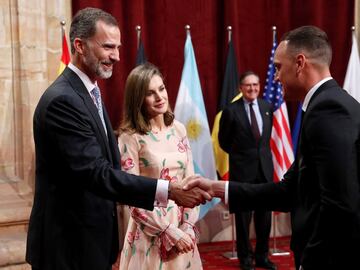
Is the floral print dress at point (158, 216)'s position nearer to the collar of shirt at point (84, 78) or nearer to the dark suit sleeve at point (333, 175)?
the collar of shirt at point (84, 78)

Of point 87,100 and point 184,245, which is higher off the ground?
point 87,100

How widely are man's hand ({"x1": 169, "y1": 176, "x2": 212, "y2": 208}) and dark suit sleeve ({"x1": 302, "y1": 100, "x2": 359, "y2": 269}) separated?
85 cm

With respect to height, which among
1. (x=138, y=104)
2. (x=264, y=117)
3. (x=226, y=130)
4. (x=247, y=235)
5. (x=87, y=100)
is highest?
(x=87, y=100)

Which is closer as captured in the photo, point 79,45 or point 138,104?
point 79,45

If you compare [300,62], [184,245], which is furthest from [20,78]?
[300,62]

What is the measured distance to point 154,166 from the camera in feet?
10.9

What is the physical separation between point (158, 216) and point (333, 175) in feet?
4.60

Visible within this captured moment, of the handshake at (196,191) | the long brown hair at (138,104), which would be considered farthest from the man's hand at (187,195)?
the long brown hair at (138,104)

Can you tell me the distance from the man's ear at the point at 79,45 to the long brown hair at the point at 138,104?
2.79 ft

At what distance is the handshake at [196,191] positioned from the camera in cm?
287

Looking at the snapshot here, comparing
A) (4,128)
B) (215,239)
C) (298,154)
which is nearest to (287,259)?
(215,239)

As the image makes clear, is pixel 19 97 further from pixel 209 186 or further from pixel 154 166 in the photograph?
pixel 209 186

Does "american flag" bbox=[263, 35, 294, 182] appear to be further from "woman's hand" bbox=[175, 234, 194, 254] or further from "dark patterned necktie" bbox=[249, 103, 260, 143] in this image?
"woman's hand" bbox=[175, 234, 194, 254]

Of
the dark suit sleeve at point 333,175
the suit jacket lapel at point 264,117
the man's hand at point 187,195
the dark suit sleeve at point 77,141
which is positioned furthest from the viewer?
the suit jacket lapel at point 264,117
